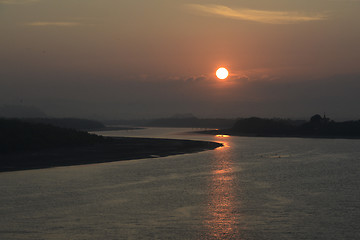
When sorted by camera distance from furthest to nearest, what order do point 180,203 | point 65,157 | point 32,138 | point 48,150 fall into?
1. point 32,138
2. point 48,150
3. point 65,157
4. point 180,203

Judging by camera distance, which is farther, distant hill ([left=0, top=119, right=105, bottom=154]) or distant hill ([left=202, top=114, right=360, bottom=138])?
distant hill ([left=202, top=114, right=360, bottom=138])

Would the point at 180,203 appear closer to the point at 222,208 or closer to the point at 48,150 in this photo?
the point at 222,208

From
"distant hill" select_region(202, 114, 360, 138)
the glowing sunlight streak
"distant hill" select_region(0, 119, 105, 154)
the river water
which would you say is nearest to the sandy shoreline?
"distant hill" select_region(0, 119, 105, 154)

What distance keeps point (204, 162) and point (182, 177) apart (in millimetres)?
16717

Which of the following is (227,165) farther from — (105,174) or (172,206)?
(172,206)

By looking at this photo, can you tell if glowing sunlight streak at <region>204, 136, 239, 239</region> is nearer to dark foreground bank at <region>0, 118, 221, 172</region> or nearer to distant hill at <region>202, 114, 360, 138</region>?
dark foreground bank at <region>0, 118, 221, 172</region>

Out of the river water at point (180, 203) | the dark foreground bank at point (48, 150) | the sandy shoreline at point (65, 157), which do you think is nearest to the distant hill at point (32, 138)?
the dark foreground bank at point (48, 150)

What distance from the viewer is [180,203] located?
32.1 m

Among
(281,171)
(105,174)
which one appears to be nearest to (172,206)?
(105,174)

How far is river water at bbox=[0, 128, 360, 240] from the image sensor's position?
79.8 ft

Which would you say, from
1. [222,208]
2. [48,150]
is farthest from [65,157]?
[222,208]

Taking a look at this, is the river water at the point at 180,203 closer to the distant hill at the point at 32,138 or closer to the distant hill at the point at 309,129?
the distant hill at the point at 32,138

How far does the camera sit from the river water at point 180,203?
24.3 m

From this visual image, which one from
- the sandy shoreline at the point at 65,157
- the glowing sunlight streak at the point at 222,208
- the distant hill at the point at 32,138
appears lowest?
the glowing sunlight streak at the point at 222,208
